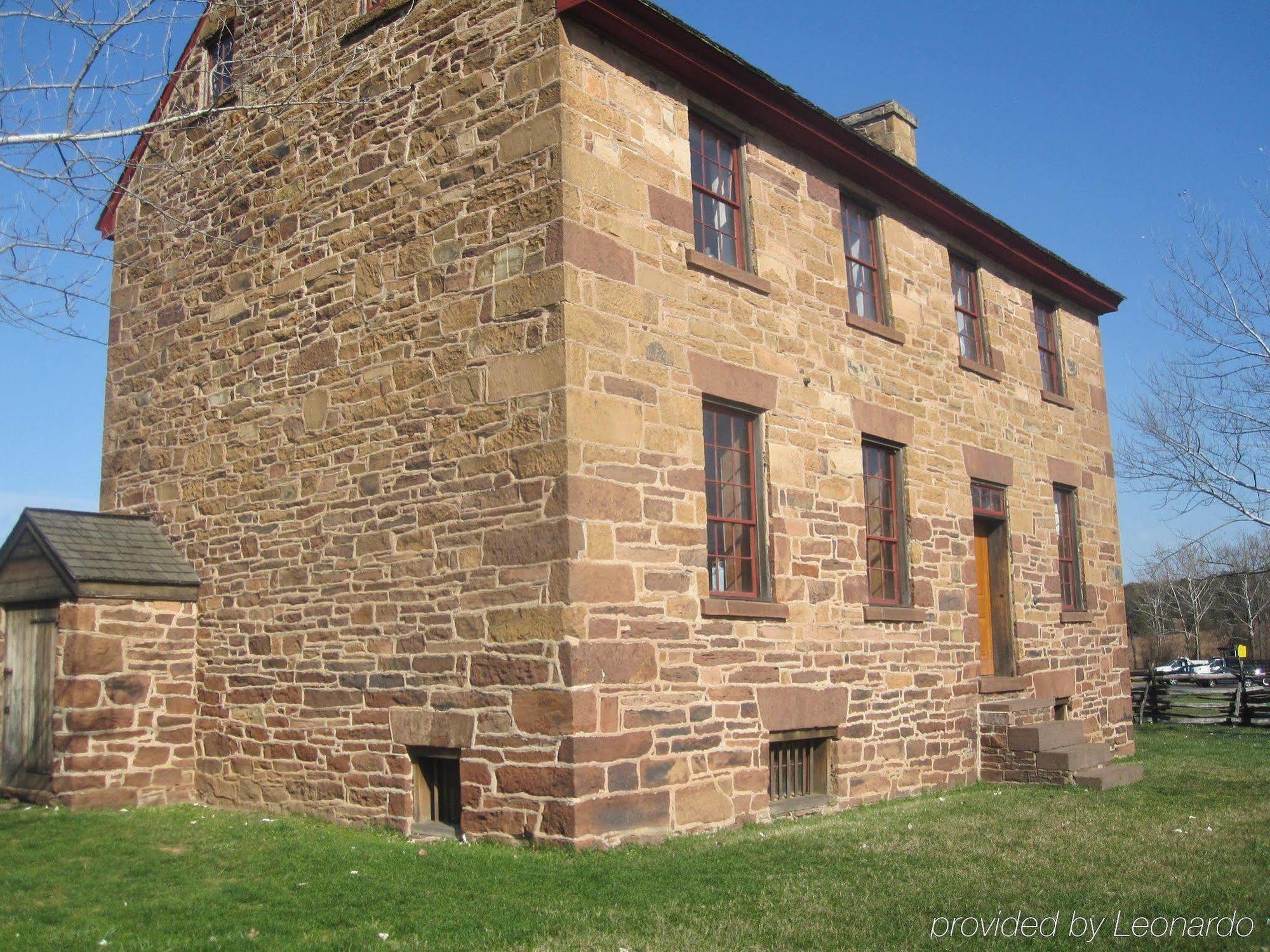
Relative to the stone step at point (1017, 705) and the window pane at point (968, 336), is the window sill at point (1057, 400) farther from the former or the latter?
the stone step at point (1017, 705)

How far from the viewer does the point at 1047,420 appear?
52.4ft

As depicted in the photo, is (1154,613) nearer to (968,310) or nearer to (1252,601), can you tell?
(1252,601)

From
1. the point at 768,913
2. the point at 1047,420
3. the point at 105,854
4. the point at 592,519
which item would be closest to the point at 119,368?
the point at 105,854

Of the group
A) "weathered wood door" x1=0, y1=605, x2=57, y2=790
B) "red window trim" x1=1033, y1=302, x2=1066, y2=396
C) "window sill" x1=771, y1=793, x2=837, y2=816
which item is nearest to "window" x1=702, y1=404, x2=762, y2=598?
"window sill" x1=771, y1=793, x2=837, y2=816

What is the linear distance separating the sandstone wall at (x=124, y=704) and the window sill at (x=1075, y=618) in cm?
1096

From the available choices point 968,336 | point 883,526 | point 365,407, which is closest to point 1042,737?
point 883,526

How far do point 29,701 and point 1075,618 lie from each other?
12896 mm

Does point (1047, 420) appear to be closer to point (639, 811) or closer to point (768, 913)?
point (639, 811)

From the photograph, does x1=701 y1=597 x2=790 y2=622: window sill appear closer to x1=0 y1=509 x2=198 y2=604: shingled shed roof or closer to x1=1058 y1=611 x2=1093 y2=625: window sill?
x1=0 y1=509 x2=198 y2=604: shingled shed roof

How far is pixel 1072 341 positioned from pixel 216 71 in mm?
12421

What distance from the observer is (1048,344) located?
16734 millimetres

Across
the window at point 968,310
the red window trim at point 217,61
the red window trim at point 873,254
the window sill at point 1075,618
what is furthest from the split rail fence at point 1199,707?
the red window trim at point 217,61

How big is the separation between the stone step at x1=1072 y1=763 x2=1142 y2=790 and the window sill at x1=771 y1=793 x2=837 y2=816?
2.99m

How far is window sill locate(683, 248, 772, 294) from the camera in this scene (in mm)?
9984
